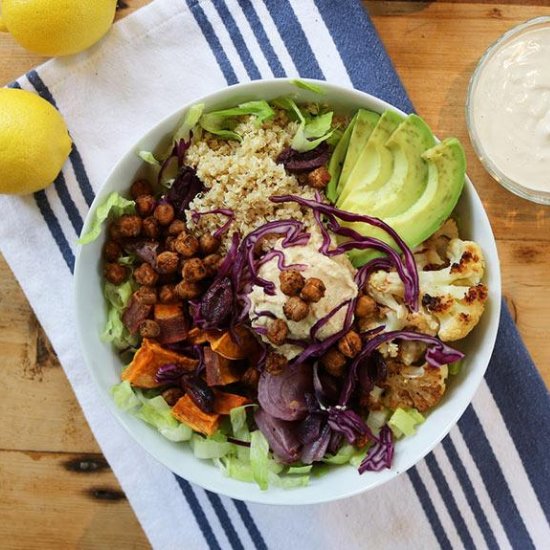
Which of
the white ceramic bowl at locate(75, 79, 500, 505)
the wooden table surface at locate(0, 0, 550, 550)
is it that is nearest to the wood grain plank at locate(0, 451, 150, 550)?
the wooden table surface at locate(0, 0, 550, 550)

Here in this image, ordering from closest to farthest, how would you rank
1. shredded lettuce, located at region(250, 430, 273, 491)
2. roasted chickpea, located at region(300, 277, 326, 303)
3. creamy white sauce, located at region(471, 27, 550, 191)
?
roasted chickpea, located at region(300, 277, 326, 303) < shredded lettuce, located at region(250, 430, 273, 491) < creamy white sauce, located at region(471, 27, 550, 191)

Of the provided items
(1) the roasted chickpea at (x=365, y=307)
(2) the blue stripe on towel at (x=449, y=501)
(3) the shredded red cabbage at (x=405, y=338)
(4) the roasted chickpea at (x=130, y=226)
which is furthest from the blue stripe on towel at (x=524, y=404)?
(4) the roasted chickpea at (x=130, y=226)

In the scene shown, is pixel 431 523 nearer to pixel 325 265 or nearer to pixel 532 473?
pixel 532 473

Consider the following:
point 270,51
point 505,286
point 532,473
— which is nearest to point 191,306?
point 270,51

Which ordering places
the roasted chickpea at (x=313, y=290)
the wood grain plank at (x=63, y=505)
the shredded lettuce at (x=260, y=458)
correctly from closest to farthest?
1. the roasted chickpea at (x=313, y=290)
2. the shredded lettuce at (x=260, y=458)
3. the wood grain plank at (x=63, y=505)

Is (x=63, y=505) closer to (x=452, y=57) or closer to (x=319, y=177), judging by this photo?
(x=319, y=177)

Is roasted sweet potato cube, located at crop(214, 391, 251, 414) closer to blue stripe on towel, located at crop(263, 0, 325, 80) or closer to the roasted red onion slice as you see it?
the roasted red onion slice

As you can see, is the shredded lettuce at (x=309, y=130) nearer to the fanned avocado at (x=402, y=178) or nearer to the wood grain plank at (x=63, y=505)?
the fanned avocado at (x=402, y=178)
